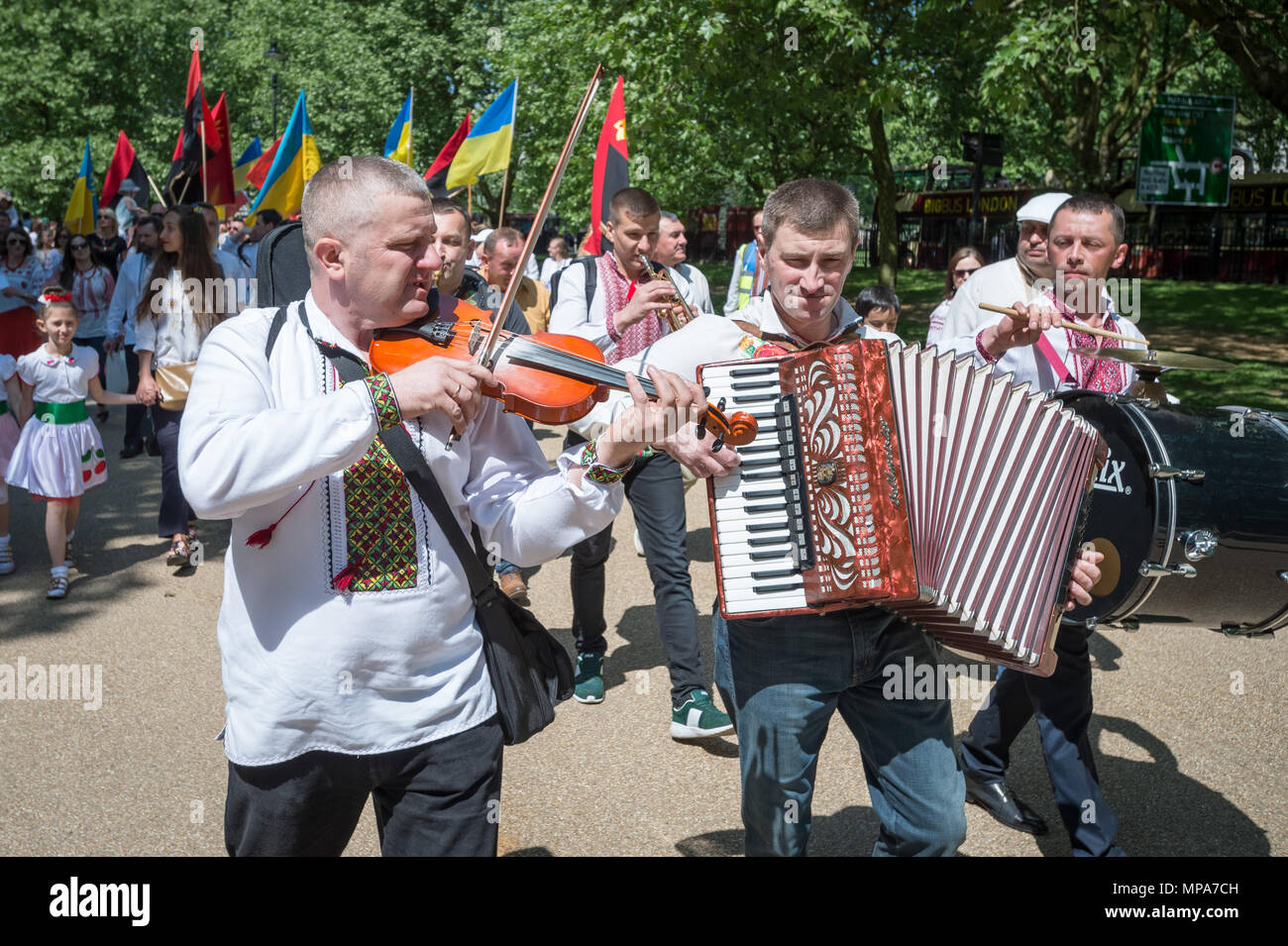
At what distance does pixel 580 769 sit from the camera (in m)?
4.54

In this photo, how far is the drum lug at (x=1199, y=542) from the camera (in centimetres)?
320

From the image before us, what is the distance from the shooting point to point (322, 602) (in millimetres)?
2273

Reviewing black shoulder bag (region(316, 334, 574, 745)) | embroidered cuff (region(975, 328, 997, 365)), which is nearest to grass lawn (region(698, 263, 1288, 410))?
embroidered cuff (region(975, 328, 997, 365))

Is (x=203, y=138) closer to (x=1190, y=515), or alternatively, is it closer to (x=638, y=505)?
(x=638, y=505)

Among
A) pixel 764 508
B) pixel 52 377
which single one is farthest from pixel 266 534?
pixel 52 377

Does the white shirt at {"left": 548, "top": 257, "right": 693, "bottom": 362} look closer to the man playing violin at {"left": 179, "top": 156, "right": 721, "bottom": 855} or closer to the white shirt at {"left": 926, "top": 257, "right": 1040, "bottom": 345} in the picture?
the white shirt at {"left": 926, "top": 257, "right": 1040, "bottom": 345}

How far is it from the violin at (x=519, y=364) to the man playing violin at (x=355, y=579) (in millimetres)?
51

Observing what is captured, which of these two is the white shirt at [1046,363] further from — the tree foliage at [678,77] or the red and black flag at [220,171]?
the red and black flag at [220,171]

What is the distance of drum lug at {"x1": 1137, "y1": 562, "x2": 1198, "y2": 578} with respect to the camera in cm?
321

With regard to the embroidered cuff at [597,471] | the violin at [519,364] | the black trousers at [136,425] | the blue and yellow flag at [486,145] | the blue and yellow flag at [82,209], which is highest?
the blue and yellow flag at [486,145]

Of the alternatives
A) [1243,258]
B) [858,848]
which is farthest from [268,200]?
[1243,258]

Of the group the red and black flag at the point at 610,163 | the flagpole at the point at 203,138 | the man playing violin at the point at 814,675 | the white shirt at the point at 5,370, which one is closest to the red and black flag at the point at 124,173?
the flagpole at the point at 203,138

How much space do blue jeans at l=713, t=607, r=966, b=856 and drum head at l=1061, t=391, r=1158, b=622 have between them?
0.76 metres

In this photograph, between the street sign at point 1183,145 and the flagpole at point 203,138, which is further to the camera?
the street sign at point 1183,145
